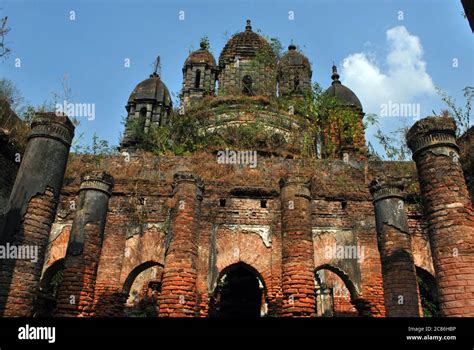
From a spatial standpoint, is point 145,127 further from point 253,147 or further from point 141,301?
point 141,301

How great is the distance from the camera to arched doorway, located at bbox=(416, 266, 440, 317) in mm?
9338

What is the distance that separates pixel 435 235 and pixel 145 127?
14.6 m

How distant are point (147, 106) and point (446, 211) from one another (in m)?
15.6

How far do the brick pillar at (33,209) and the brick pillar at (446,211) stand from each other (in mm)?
5497

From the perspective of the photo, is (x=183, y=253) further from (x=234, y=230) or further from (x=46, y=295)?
(x=46, y=295)

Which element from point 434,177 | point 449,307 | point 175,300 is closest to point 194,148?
point 175,300

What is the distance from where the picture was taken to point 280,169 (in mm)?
10250

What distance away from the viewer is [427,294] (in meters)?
12.2

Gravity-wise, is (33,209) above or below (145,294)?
above

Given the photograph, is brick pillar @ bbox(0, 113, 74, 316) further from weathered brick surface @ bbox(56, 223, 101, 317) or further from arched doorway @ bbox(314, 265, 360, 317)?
arched doorway @ bbox(314, 265, 360, 317)

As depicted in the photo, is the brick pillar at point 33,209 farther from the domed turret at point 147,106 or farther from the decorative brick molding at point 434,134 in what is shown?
the domed turret at point 147,106

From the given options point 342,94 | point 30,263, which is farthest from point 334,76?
point 30,263

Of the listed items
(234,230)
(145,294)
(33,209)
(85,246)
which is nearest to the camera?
(33,209)

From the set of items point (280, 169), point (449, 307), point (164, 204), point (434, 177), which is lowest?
point (449, 307)
